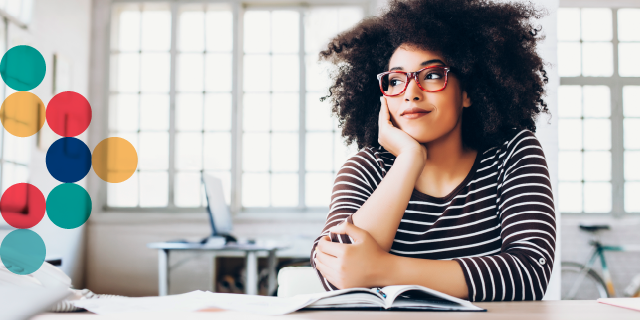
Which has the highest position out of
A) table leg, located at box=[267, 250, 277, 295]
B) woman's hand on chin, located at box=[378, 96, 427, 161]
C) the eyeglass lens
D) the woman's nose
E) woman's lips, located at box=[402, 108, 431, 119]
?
the eyeglass lens

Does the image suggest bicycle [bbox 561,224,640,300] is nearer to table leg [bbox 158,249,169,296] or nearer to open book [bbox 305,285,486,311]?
table leg [bbox 158,249,169,296]

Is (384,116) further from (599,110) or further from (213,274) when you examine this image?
(599,110)

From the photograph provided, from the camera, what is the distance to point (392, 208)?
0.97m

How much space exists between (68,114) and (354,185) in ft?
11.9

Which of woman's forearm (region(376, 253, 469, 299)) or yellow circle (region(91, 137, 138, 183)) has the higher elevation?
yellow circle (region(91, 137, 138, 183))

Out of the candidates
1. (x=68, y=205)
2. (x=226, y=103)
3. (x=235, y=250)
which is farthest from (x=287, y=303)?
(x=68, y=205)

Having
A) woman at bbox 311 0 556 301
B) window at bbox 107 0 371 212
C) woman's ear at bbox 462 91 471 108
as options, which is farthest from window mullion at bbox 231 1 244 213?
woman's ear at bbox 462 91 471 108

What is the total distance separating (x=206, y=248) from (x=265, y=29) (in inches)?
108

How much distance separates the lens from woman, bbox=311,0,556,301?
2.62 ft

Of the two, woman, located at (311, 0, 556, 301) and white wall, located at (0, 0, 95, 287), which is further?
white wall, located at (0, 0, 95, 287)

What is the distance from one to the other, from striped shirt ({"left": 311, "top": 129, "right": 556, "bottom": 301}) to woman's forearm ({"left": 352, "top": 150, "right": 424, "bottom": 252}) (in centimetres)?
7

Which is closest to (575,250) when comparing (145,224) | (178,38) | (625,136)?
(625,136)

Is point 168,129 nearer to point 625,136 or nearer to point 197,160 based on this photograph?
point 197,160

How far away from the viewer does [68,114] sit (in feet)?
12.8
